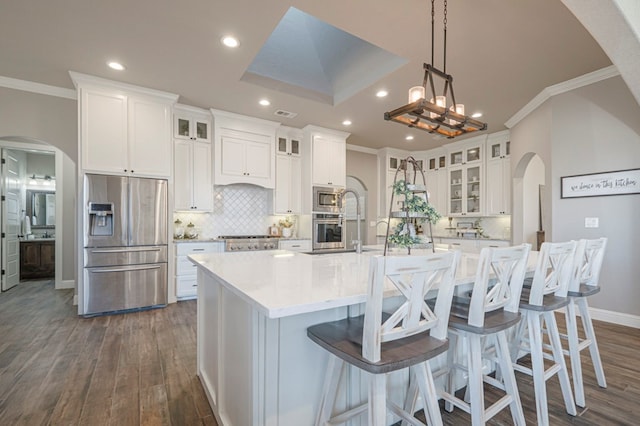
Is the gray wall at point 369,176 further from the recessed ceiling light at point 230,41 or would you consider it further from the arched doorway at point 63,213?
Result: the arched doorway at point 63,213

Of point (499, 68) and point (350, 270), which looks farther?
point (499, 68)

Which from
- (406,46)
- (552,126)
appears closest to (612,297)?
(552,126)

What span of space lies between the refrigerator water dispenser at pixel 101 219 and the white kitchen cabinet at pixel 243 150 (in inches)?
56.9

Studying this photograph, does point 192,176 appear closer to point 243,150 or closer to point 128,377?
point 243,150

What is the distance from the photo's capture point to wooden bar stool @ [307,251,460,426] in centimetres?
98

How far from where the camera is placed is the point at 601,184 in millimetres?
3361

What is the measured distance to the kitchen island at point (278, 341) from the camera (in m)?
1.10

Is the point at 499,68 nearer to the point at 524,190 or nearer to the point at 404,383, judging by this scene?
the point at 524,190

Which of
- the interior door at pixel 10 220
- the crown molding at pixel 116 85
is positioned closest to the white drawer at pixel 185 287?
the crown molding at pixel 116 85

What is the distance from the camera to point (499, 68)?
10.7ft

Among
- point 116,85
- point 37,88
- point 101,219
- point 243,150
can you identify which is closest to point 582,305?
point 243,150

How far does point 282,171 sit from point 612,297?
15.4 ft

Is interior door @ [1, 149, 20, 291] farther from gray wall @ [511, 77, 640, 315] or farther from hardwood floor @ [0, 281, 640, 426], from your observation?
gray wall @ [511, 77, 640, 315]

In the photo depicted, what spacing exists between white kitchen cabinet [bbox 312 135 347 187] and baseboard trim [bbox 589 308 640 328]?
12.8ft
